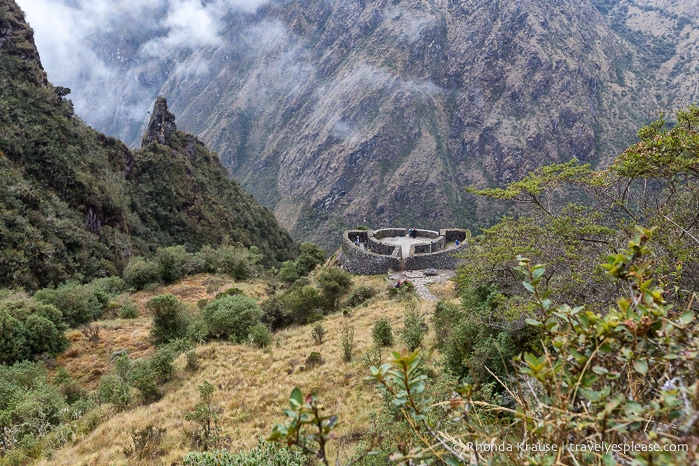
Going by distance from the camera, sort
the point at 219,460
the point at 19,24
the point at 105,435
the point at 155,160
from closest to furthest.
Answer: the point at 219,460, the point at 105,435, the point at 19,24, the point at 155,160

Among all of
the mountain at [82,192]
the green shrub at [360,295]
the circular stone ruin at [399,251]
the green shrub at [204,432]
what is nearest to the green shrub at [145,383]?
the green shrub at [204,432]

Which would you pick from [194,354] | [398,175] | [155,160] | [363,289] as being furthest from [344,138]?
[194,354]

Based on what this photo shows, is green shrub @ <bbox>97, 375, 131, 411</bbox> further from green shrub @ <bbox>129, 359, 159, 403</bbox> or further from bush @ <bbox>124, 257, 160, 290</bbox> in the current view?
bush @ <bbox>124, 257, 160, 290</bbox>

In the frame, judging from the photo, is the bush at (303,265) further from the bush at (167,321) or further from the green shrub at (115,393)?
the green shrub at (115,393)

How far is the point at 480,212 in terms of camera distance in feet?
286

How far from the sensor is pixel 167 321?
15.6 meters

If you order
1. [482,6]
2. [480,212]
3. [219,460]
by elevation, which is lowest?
[480,212]

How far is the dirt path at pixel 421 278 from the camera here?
2129 centimetres

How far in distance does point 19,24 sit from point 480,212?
8236cm

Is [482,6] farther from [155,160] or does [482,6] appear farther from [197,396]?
[197,396]

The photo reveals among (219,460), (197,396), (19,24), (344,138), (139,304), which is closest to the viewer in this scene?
(219,460)

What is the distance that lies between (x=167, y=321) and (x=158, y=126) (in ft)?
146

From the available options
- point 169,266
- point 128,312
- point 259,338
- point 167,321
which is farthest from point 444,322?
point 169,266

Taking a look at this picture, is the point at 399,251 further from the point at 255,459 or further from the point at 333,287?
the point at 255,459
